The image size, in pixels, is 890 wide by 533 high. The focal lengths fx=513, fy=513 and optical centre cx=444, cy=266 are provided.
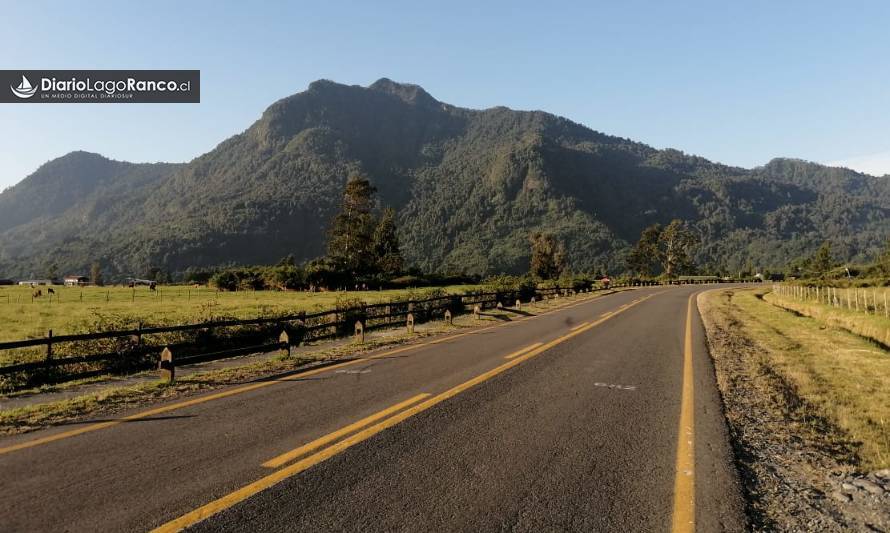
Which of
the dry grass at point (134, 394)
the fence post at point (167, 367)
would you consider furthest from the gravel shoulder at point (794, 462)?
the fence post at point (167, 367)

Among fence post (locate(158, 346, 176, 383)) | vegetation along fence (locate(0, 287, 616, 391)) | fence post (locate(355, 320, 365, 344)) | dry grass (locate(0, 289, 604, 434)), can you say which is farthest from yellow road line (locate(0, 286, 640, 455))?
fence post (locate(355, 320, 365, 344))

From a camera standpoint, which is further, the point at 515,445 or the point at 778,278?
the point at 778,278

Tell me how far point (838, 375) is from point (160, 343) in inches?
734

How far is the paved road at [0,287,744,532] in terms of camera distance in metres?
4.27

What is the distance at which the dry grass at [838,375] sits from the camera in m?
7.00

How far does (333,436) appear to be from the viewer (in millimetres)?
6285

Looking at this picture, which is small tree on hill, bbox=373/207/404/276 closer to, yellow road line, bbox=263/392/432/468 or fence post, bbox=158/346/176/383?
fence post, bbox=158/346/176/383

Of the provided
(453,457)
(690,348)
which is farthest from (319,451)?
(690,348)

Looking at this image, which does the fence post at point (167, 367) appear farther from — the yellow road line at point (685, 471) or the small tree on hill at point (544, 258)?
the small tree on hill at point (544, 258)

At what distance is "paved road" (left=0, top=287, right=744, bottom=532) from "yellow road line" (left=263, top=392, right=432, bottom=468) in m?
0.03

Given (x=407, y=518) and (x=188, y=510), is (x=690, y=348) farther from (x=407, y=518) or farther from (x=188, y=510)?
(x=188, y=510)

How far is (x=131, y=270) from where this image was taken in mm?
192000

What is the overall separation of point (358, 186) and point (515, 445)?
85.5 metres

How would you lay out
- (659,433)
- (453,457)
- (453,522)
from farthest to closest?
(659,433), (453,457), (453,522)
